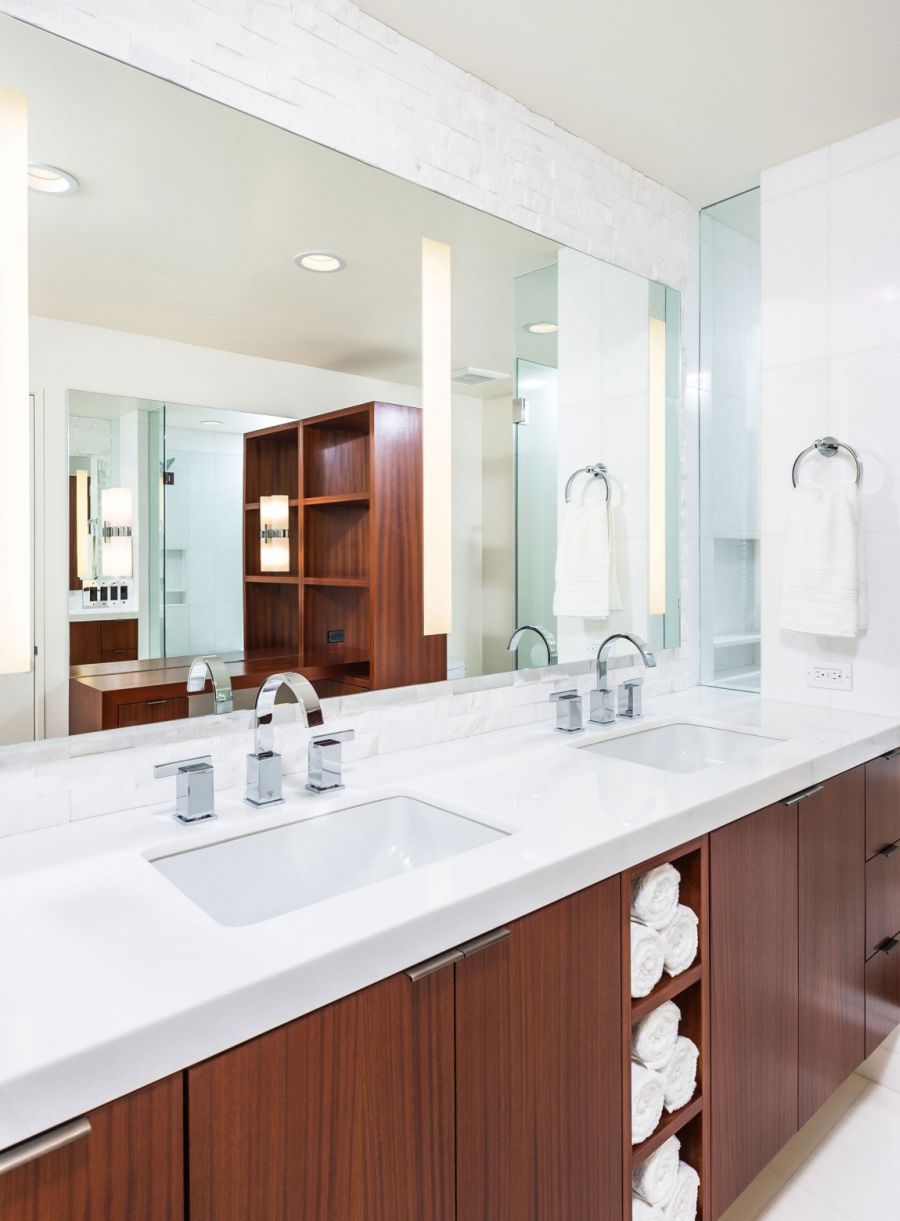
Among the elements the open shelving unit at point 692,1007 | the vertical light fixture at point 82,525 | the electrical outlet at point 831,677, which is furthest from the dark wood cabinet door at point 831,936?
the vertical light fixture at point 82,525

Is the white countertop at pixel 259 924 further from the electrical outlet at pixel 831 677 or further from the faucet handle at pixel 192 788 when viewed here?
the electrical outlet at pixel 831 677

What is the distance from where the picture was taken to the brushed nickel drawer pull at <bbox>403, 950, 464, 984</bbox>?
894 millimetres

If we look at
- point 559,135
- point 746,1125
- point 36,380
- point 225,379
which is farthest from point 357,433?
point 746,1125

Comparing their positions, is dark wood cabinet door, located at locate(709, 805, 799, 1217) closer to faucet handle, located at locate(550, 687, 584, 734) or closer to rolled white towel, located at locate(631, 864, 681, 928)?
rolled white towel, located at locate(631, 864, 681, 928)

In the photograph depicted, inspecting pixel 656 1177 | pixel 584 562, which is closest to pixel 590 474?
pixel 584 562

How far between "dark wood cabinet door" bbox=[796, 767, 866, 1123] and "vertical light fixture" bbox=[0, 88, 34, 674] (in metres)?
1.44

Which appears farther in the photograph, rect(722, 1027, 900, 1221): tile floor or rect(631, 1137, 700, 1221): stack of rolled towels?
rect(722, 1027, 900, 1221): tile floor

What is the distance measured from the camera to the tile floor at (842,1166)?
1.59m

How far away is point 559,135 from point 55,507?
5.12 feet

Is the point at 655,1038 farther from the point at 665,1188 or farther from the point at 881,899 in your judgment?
the point at 881,899

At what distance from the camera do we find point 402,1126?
2.91 ft

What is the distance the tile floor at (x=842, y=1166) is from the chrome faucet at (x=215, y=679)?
145cm

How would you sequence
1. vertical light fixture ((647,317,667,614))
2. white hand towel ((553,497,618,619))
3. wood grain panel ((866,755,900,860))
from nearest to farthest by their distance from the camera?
wood grain panel ((866,755,900,860)), white hand towel ((553,497,618,619)), vertical light fixture ((647,317,667,614))

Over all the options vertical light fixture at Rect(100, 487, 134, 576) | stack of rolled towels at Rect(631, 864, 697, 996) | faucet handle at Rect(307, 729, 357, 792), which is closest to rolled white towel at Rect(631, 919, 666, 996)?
stack of rolled towels at Rect(631, 864, 697, 996)
